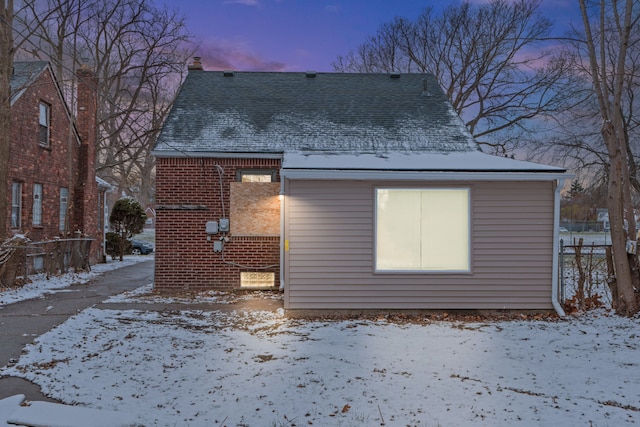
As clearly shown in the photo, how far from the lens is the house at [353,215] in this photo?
29.1 ft

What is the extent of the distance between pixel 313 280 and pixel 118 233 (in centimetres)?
1645

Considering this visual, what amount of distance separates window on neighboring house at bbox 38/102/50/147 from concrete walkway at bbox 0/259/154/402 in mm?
4761

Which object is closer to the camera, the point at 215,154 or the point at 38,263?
the point at 215,154

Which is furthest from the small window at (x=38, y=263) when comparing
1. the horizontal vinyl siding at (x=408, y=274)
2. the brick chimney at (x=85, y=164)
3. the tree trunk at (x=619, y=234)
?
the tree trunk at (x=619, y=234)

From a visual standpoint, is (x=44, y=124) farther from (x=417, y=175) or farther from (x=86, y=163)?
(x=417, y=175)

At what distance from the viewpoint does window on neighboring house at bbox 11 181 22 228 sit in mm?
14078

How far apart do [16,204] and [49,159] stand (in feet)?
7.34

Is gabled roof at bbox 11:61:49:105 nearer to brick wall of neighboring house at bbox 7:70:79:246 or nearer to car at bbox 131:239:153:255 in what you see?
brick wall of neighboring house at bbox 7:70:79:246

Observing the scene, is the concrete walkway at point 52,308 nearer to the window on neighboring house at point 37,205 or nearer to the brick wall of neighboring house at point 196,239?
the brick wall of neighboring house at point 196,239


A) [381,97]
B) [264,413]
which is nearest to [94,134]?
[381,97]

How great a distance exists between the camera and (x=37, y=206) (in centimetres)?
1530

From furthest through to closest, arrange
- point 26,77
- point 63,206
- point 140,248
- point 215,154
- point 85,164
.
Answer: point 140,248 < point 85,164 < point 63,206 < point 26,77 < point 215,154

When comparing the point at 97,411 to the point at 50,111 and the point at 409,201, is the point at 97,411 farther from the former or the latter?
the point at 50,111

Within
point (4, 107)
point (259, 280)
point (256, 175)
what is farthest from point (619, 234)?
point (4, 107)
